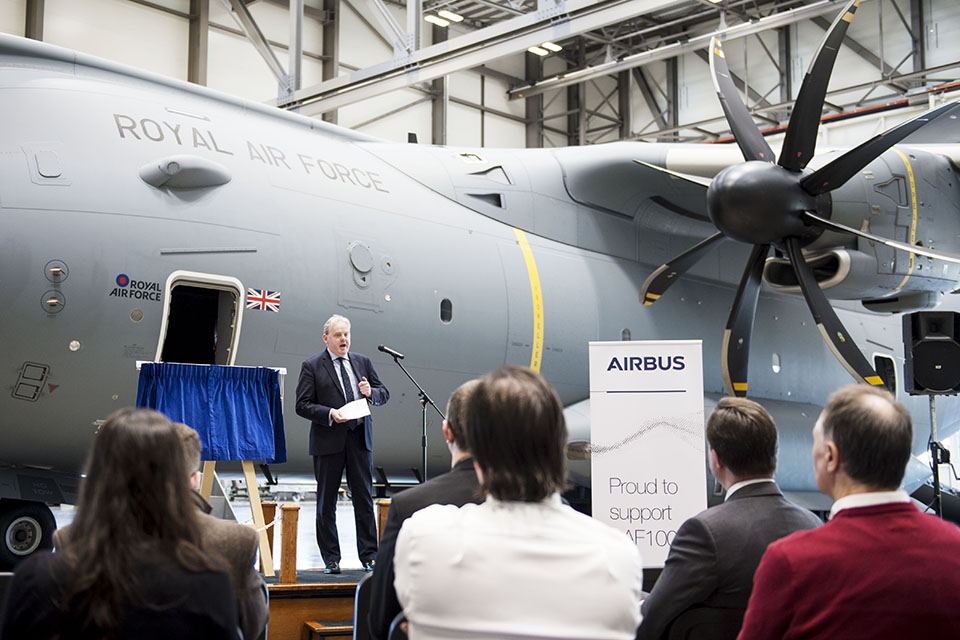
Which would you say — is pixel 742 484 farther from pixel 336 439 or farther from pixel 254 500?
pixel 336 439

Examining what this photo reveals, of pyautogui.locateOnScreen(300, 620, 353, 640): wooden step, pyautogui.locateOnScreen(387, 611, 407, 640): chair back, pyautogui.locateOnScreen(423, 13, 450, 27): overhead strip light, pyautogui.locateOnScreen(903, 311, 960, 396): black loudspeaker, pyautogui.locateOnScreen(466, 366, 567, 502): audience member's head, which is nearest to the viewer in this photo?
pyautogui.locateOnScreen(466, 366, 567, 502): audience member's head

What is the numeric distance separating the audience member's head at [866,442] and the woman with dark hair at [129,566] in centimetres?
156

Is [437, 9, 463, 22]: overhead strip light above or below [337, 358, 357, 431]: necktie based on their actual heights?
above

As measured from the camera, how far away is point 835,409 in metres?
2.44

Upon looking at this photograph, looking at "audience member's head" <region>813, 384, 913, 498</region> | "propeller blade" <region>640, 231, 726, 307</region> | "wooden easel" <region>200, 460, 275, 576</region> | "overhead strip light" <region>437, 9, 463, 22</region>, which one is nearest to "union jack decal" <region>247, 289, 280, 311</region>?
"wooden easel" <region>200, 460, 275, 576</region>

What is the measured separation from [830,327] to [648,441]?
277 centimetres

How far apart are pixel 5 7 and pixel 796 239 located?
1434 centimetres

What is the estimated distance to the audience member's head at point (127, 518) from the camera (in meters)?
1.98

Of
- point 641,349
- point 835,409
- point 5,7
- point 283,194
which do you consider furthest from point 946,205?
point 5,7

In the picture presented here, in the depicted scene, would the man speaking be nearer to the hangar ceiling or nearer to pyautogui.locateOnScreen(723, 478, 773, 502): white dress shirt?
pyautogui.locateOnScreen(723, 478, 773, 502): white dress shirt

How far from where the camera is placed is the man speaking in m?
6.14

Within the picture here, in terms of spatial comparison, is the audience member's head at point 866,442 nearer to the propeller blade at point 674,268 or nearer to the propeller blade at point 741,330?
the propeller blade at point 741,330

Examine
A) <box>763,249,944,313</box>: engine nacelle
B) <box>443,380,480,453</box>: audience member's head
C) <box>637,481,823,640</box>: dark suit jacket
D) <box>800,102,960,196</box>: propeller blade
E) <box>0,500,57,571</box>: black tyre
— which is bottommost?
<box>0,500,57,571</box>: black tyre

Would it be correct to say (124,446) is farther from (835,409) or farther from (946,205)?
(946,205)
